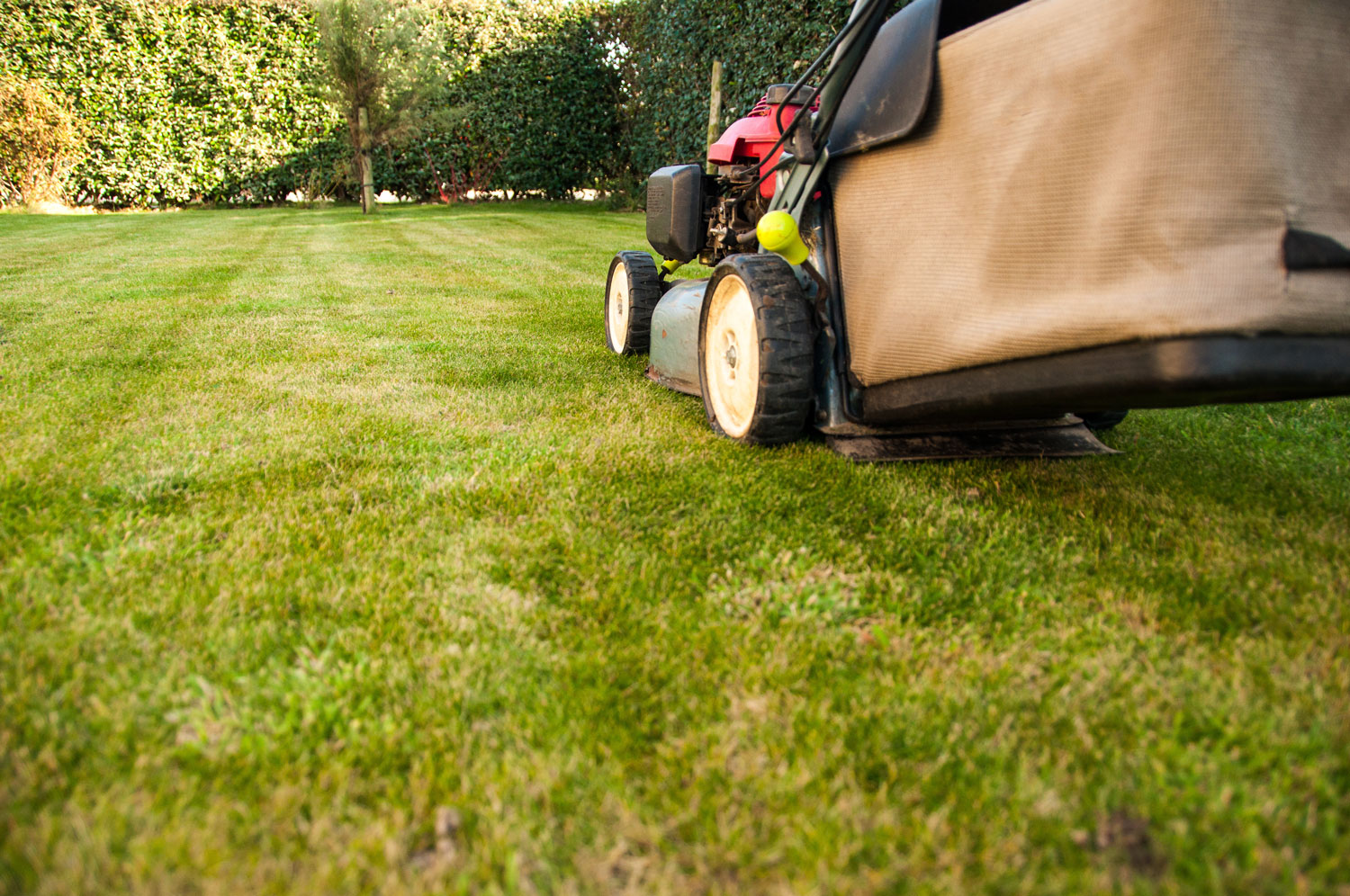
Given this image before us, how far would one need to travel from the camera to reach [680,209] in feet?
11.5

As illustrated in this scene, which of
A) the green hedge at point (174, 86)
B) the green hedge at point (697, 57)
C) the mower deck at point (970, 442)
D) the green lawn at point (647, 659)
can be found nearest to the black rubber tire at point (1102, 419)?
the green lawn at point (647, 659)

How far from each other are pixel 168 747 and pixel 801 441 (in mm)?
1981

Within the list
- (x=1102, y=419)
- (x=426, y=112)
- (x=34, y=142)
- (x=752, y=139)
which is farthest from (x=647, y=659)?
(x=34, y=142)

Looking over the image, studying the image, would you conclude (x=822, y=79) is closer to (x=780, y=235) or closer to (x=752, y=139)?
(x=780, y=235)

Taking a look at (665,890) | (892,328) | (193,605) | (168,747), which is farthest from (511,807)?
(892,328)

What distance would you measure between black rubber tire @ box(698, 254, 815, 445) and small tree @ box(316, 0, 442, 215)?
13.9 metres

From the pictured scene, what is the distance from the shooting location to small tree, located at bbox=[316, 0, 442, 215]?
44.4 feet

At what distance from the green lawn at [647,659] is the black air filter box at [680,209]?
111 cm

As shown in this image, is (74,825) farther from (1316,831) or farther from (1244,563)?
(1244,563)

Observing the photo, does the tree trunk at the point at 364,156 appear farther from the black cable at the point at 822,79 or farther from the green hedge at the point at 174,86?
the black cable at the point at 822,79

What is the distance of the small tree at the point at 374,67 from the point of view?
1354 cm

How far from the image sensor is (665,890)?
103 centimetres

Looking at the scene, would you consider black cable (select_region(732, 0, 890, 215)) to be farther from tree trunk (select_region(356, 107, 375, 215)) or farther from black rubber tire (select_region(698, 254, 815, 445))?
tree trunk (select_region(356, 107, 375, 215))

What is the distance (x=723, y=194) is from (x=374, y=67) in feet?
42.3
